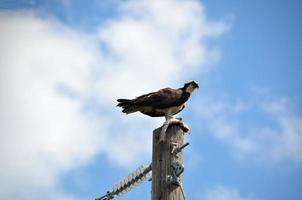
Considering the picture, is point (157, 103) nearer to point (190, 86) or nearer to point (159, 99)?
point (159, 99)

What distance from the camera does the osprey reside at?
5.22 metres

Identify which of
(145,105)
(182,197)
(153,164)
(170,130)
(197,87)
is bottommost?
(182,197)

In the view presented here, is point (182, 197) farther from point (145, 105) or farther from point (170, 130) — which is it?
point (145, 105)

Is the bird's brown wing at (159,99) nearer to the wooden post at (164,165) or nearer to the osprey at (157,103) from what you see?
the osprey at (157,103)

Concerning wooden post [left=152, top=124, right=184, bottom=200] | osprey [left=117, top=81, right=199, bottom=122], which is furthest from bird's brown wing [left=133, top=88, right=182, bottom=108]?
wooden post [left=152, top=124, right=184, bottom=200]

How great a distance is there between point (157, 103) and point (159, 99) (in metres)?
0.05

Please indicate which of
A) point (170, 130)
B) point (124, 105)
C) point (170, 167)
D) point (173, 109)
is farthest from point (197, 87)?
point (170, 167)

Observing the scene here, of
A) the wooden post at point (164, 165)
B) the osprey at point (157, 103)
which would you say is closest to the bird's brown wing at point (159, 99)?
the osprey at point (157, 103)

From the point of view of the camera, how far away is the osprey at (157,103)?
5.22 meters

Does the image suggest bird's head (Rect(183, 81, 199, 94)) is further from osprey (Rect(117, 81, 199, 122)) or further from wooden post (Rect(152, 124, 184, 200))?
wooden post (Rect(152, 124, 184, 200))

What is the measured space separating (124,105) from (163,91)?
45 cm

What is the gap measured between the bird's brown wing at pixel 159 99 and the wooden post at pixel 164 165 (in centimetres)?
81

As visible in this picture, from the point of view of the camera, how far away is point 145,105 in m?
5.26

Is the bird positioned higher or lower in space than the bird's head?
lower
